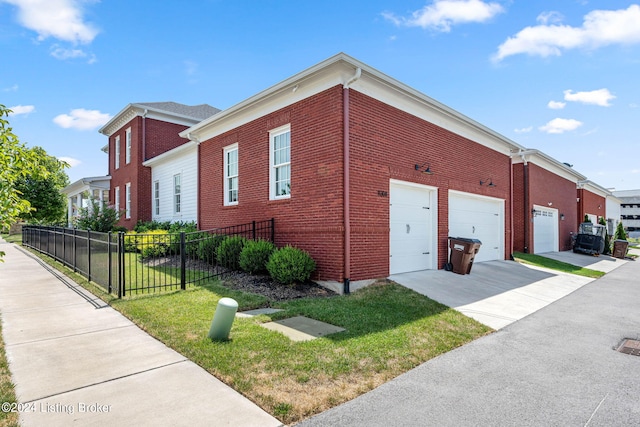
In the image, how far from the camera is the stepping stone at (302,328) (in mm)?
5193

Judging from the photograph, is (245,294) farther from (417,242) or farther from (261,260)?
(417,242)

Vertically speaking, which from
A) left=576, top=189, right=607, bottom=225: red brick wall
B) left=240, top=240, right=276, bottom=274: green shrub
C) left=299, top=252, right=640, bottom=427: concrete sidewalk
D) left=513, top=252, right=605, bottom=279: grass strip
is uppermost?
left=576, top=189, right=607, bottom=225: red brick wall

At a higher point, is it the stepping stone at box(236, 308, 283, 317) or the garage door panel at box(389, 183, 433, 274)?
the garage door panel at box(389, 183, 433, 274)

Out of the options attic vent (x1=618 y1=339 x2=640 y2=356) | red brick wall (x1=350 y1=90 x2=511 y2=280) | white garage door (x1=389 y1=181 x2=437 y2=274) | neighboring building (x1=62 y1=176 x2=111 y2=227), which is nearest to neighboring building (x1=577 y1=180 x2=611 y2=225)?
red brick wall (x1=350 y1=90 x2=511 y2=280)

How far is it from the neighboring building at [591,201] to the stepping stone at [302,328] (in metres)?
27.1

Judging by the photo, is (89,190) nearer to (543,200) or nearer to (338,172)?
(338,172)

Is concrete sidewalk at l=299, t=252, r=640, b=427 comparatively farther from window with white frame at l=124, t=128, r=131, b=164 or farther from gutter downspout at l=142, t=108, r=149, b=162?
window with white frame at l=124, t=128, r=131, b=164

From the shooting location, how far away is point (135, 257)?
10352 millimetres

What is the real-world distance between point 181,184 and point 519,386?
47.6ft

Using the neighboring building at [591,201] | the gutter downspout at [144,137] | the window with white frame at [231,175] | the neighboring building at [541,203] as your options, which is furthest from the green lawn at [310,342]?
the neighboring building at [591,201]

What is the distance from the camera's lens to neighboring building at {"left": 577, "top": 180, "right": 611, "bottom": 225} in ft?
85.9

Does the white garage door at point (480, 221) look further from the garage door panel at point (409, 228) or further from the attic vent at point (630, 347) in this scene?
the attic vent at point (630, 347)

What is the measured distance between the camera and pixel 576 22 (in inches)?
334

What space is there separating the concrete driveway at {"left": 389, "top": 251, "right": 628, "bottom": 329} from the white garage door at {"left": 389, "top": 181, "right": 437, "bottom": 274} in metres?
0.37
